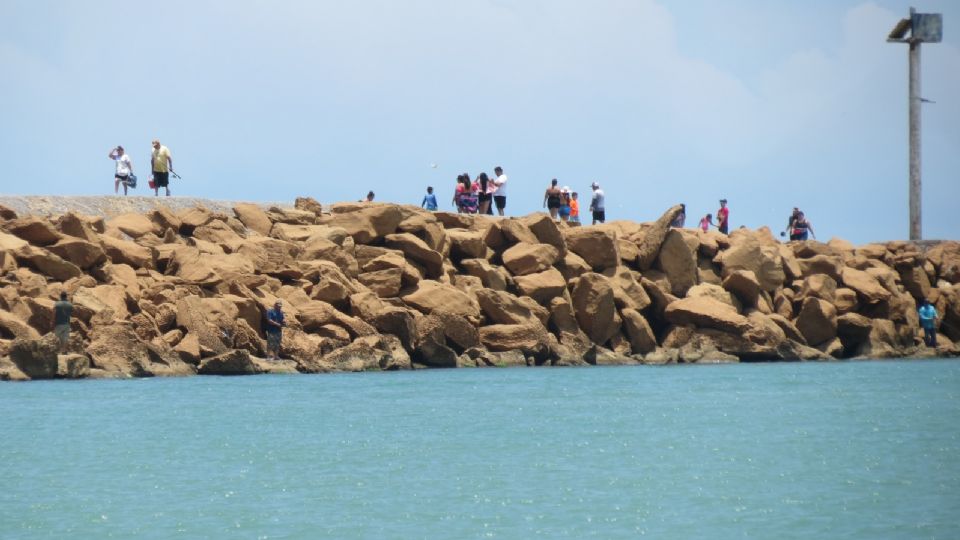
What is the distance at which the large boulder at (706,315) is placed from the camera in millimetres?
37125

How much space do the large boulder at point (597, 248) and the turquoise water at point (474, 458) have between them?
5858mm

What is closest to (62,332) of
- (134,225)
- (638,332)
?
(134,225)

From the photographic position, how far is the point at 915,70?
164 feet

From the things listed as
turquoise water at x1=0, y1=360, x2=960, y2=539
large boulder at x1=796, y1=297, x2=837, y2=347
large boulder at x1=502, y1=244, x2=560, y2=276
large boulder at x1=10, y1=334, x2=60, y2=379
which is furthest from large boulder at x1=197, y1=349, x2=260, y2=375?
large boulder at x1=796, y1=297, x2=837, y2=347

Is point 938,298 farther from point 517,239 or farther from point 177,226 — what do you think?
point 177,226

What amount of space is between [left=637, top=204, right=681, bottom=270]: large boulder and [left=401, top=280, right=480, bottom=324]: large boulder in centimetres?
666

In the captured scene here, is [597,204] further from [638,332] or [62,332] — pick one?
[62,332]

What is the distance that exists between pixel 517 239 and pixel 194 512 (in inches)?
835

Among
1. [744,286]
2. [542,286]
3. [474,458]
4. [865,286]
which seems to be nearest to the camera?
[474,458]

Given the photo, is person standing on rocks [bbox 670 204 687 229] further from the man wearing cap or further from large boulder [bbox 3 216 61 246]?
large boulder [bbox 3 216 61 246]

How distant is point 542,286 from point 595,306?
1361 mm

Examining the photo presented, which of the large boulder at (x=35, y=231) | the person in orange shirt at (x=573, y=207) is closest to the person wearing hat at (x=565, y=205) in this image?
the person in orange shirt at (x=573, y=207)

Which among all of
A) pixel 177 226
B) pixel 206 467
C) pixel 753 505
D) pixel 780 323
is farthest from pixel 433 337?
pixel 753 505

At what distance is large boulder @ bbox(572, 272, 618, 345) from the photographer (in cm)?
3616
